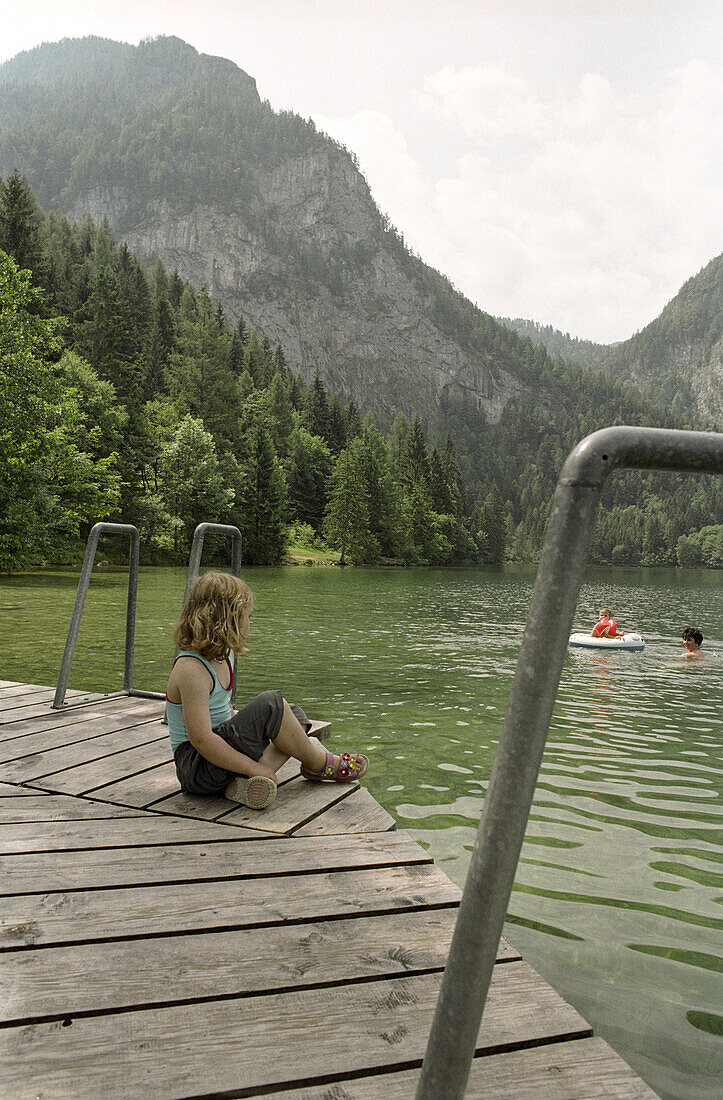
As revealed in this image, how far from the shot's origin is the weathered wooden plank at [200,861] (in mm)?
2684

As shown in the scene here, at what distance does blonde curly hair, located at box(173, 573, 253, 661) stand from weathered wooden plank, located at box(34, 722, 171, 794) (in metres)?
0.84

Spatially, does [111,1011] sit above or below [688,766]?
above

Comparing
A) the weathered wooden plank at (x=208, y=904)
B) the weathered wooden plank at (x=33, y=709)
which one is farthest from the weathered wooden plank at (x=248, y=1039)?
the weathered wooden plank at (x=33, y=709)

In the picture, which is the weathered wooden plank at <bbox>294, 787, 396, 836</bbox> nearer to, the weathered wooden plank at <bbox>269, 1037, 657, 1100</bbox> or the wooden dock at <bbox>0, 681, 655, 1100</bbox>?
the wooden dock at <bbox>0, 681, 655, 1100</bbox>

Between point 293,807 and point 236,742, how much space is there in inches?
18.3

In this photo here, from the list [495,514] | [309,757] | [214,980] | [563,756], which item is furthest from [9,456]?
[495,514]

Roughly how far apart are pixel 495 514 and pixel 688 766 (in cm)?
10771

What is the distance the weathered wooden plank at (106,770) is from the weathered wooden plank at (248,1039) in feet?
6.82

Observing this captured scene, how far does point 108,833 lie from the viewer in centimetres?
315

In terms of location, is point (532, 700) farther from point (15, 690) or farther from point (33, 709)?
point (15, 690)

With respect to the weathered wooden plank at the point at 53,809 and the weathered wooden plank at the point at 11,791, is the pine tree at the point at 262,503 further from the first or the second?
the weathered wooden plank at the point at 53,809

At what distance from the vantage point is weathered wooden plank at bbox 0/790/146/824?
3.33 m

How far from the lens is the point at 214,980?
2.04m

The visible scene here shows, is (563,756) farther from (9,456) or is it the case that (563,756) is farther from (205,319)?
(205,319)
